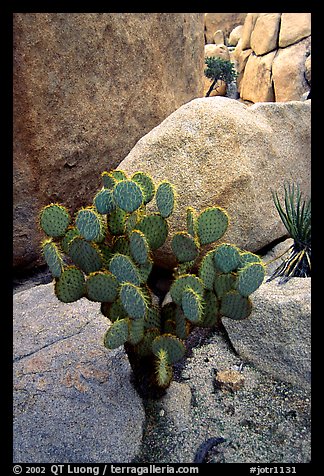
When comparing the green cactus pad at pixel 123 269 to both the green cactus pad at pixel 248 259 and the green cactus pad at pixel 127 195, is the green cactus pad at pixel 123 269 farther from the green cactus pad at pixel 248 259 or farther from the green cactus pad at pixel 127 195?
the green cactus pad at pixel 248 259

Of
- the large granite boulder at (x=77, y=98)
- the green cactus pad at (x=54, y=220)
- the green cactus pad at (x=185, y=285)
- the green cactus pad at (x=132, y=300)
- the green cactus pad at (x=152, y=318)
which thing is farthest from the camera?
the large granite boulder at (x=77, y=98)

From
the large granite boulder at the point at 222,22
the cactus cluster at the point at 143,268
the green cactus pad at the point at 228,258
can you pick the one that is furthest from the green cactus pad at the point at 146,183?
the large granite boulder at the point at 222,22

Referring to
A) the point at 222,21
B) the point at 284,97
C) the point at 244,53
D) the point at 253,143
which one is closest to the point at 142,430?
the point at 253,143

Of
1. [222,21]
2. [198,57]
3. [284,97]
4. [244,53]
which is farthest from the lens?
[222,21]

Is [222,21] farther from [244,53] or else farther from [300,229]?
[300,229]

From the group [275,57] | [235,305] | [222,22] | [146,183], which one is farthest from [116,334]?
[222,22]

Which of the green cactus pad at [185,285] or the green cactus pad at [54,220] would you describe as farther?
the green cactus pad at [54,220]

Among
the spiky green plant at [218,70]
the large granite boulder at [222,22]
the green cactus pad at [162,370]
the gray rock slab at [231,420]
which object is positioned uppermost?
the large granite boulder at [222,22]
